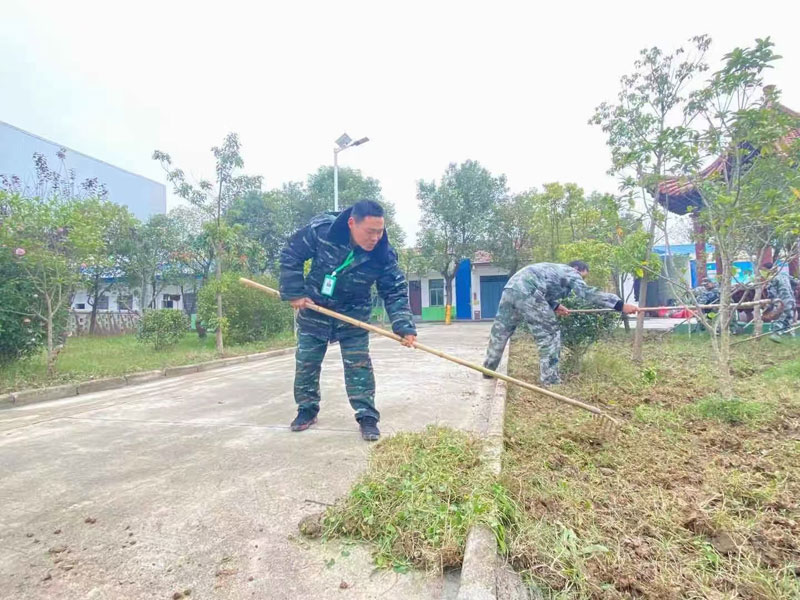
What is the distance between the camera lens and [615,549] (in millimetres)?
1545

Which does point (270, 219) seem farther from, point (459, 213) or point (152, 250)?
point (459, 213)

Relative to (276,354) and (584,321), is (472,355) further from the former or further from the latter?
(276,354)

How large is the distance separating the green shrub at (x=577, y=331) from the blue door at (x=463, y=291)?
67.2 ft

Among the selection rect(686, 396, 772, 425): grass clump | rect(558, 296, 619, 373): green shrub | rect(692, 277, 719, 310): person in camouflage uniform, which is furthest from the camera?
rect(692, 277, 719, 310): person in camouflage uniform

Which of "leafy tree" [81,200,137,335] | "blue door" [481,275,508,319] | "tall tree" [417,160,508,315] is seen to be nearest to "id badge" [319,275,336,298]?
"leafy tree" [81,200,137,335]

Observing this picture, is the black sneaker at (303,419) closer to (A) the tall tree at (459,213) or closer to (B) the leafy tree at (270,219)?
(B) the leafy tree at (270,219)

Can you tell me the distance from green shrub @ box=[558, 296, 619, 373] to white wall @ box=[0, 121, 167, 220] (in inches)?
448

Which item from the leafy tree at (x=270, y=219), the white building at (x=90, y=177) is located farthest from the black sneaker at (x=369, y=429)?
the leafy tree at (x=270, y=219)

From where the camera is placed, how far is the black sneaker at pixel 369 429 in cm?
288

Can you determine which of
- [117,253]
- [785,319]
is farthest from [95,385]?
[117,253]

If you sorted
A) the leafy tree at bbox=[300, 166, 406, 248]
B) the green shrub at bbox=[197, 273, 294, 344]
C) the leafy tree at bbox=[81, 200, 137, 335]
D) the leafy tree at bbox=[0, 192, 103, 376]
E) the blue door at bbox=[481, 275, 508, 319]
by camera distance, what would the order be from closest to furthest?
1. the leafy tree at bbox=[0, 192, 103, 376]
2. the green shrub at bbox=[197, 273, 294, 344]
3. the leafy tree at bbox=[81, 200, 137, 335]
4. the leafy tree at bbox=[300, 166, 406, 248]
5. the blue door at bbox=[481, 275, 508, 319]

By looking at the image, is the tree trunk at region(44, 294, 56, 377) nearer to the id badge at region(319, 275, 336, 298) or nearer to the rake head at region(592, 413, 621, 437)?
the id badge at region(319, 275, 336, 298)

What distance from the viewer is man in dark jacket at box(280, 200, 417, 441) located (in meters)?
3.06

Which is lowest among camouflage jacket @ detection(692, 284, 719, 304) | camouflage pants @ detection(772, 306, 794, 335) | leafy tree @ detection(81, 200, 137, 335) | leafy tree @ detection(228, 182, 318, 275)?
camouflage pants @ detection(772, 306, 794, 335)
